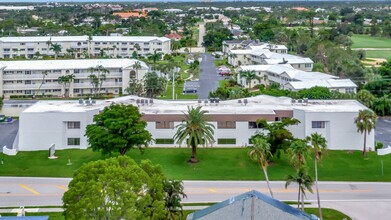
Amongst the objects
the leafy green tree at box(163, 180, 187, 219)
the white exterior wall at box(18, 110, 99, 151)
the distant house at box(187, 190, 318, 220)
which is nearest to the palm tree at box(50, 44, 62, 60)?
the white exterior wall at box(18, 110, 99, 151)

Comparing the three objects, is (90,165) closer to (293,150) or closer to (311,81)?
(293,150)

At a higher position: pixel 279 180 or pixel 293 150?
pixel 293 150

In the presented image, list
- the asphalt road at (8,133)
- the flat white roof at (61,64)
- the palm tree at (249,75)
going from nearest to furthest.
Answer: the asphalt road at (8,133) → the flat white roof at (61,64) → the palm tree at (249,75)

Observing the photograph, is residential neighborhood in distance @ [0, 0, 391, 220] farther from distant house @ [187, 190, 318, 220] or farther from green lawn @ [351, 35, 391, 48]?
green lawn @ [351, 35, 391, 48]

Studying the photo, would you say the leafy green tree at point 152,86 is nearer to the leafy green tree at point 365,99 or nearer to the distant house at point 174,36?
the leafy green tree at point 365,99

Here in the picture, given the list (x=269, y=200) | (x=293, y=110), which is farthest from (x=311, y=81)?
(x=269, y=200)


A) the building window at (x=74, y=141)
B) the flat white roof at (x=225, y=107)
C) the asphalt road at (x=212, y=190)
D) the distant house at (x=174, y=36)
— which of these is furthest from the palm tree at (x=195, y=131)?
the distant house at (x=174, y=36)

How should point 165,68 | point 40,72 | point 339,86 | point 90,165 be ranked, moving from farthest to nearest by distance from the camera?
point 165,68
point 40,72
point 339,86
point 90,165
